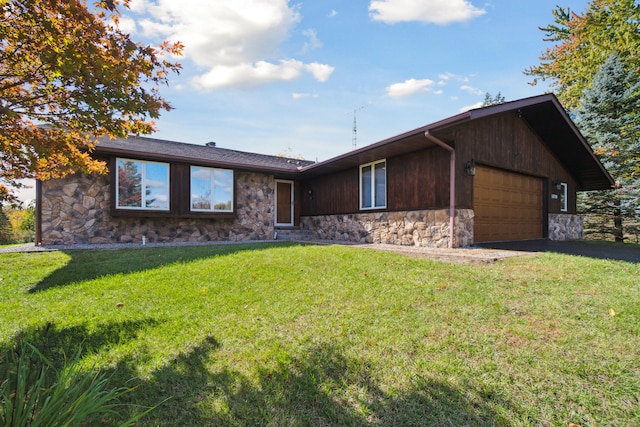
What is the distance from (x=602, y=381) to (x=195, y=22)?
6.67 meters

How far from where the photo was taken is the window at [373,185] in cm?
928

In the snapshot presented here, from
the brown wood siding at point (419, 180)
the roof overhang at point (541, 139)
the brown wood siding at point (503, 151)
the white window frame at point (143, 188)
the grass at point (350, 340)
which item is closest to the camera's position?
the grass at point (350, 340)

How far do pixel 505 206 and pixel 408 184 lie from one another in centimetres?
307

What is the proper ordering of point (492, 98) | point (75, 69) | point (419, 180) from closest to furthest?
point (75, 69) < point (419, 180) < point (492, 98)

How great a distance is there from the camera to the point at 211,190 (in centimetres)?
1009

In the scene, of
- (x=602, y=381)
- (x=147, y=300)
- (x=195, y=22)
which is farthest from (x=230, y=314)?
(x=195, y=22)

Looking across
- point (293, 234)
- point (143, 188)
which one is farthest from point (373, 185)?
point (143, 188)

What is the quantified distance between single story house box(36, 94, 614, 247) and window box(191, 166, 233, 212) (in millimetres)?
32

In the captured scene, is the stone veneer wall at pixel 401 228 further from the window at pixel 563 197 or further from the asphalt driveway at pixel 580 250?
the window at pixel 563 197

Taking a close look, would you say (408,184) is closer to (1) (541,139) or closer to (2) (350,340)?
(1) (541,139)

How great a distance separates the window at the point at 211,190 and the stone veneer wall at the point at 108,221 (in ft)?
1.30

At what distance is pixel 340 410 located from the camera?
1.95 metres

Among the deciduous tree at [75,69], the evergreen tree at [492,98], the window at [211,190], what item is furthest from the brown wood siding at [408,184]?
the evergreen tree at [492,98]

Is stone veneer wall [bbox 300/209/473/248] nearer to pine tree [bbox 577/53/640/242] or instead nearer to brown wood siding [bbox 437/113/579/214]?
brown wood siding [bbox 437/113/579/214]
